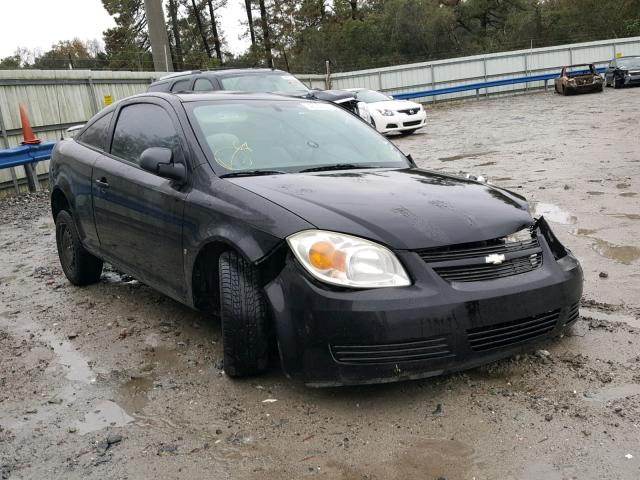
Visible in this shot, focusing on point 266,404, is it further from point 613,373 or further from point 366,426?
point 613,373

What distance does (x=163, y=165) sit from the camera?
3.89 metres

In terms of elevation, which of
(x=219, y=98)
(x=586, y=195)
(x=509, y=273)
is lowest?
(x=586, y=195)

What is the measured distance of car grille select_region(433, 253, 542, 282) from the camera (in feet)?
10.1

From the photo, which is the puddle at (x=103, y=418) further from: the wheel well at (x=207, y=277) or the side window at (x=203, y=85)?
the side window at (x=203, y=85)

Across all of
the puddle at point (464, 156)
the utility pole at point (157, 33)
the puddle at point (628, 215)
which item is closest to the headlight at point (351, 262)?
the puddle at point (628, 215)

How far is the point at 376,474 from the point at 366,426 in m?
0.38

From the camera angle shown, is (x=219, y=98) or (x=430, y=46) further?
(x=430, y=46)

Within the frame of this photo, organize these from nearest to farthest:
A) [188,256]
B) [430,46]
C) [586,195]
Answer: [188,256] → [586,195] → [430,46]

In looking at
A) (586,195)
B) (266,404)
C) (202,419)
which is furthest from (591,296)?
A: (586,195)

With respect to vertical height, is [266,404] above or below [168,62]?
below

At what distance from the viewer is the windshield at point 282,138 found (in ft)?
13.2

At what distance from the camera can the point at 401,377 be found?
308cm

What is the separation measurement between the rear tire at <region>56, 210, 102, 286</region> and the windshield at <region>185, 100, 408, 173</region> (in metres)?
1.75

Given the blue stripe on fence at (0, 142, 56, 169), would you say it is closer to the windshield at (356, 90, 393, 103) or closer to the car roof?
the car roof
